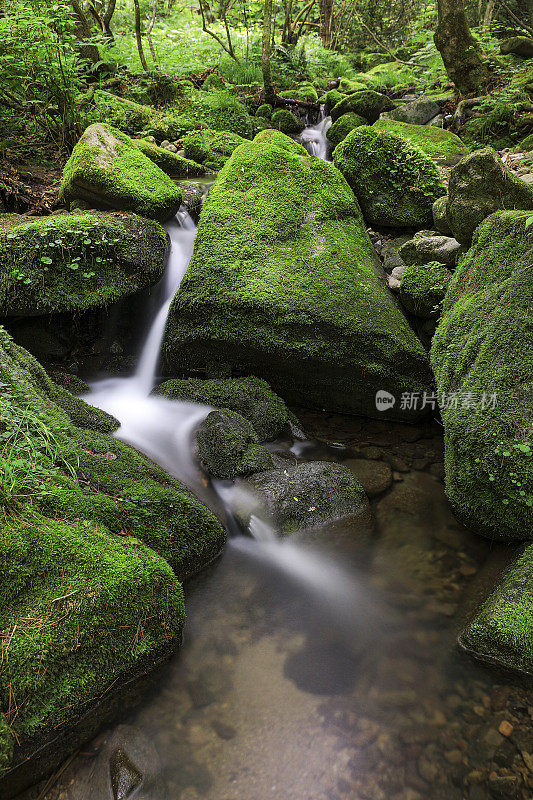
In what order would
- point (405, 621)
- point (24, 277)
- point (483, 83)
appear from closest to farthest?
point (405, 621), point (24, 277), point (483, 83)

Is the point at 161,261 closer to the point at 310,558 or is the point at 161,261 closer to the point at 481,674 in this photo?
the point at 310,558

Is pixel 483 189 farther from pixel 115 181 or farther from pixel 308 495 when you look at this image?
pixel 115 181

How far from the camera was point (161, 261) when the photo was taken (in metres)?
5.20

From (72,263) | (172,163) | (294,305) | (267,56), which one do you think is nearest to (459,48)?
(267,56)

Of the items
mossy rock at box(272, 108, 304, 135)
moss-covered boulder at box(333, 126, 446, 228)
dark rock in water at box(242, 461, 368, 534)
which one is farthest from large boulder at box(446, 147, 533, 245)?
mossy rock at box(272, 108, 304, 135)

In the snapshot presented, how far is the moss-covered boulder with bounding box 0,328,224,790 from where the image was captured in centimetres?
203

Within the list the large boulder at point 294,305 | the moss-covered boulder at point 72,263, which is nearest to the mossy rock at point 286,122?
the large boulder at point 294,305

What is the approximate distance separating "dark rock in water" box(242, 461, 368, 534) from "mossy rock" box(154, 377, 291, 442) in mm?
700

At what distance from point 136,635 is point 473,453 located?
95.1 inches

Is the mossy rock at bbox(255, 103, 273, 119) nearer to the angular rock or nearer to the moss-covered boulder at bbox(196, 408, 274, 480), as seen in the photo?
the angular rock

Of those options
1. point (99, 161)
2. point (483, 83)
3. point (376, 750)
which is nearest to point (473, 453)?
point (376, 750)

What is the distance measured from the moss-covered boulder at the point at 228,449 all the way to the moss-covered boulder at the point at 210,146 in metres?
6.04

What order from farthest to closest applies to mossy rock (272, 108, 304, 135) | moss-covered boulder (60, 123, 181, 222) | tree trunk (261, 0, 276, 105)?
1. mossy rock (272, 108, 304, 135)
2. tree trunk (261, 0, 276, 105)
3. moss-covered boulder (60, 123, 181, 222)

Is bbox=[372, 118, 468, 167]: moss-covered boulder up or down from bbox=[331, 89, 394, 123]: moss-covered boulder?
down
